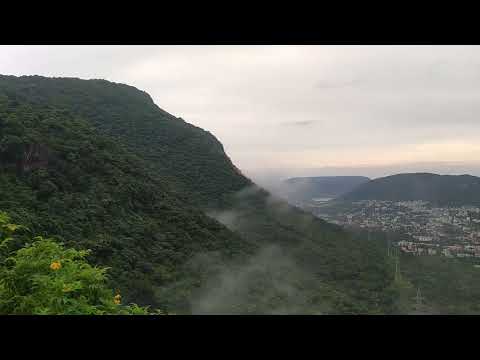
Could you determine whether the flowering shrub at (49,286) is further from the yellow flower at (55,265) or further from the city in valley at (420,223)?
the city in valley at (420,223)

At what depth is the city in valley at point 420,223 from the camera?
24.6 m

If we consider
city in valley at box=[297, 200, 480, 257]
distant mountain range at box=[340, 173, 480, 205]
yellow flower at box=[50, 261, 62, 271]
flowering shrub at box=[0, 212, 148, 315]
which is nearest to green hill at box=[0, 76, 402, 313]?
city in valley at box=[297, 200, 480, 257]

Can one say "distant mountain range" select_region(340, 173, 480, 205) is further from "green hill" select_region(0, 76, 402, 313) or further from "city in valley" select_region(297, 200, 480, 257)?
"green hill" select_region(0, 76, 402, 313)

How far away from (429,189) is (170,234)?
89.7 feet

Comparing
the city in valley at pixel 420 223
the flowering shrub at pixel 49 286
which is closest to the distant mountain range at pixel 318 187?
the city in valley at pixel 420 223

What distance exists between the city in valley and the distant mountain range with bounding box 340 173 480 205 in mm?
848

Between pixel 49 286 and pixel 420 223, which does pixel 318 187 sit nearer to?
pixel 420 223

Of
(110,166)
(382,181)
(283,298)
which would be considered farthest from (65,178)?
(382,181)

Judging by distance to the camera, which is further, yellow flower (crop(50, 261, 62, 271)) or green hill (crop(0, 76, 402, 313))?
green hill (crop(0, 76, 402, 313))

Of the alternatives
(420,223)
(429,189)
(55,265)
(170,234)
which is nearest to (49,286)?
(55,265)

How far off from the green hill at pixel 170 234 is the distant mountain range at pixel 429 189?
1165 centimetres

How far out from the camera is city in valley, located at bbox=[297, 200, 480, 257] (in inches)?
968
